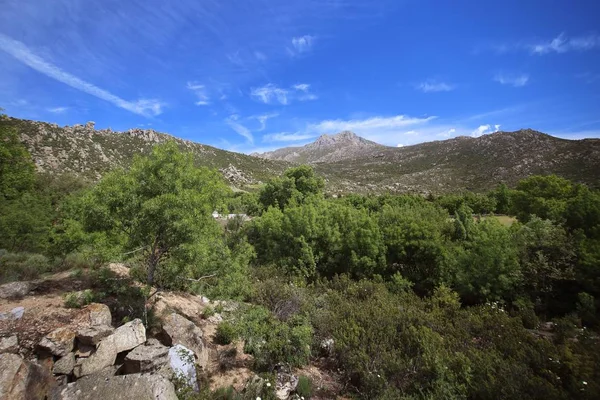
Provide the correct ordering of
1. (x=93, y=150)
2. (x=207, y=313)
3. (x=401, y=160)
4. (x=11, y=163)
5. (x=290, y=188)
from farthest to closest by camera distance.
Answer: (x=401, y=160) < (x=93, y=150) < (x=290, y=188) < (x=207, y=313) < (x=11, y=163)

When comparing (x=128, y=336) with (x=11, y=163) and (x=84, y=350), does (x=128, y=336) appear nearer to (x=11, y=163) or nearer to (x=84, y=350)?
(x=84, y=350)

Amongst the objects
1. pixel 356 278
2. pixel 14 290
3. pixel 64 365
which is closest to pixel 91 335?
pixel 64 365

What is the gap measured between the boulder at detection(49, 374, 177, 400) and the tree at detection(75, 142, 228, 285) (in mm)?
3139

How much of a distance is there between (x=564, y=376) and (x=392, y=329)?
4775mm

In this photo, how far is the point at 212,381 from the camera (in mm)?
8430

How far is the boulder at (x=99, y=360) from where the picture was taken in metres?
6.61

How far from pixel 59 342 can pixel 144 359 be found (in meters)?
2.08

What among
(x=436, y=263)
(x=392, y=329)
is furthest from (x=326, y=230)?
(x=392, y=329)

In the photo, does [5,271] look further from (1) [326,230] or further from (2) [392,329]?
(1) [326,230]

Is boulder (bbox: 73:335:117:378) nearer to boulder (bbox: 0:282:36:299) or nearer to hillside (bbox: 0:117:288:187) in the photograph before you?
boulder (bbox: 0:282:36:299)

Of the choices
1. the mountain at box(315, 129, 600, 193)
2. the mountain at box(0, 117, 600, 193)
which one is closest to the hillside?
the mountain at box(0, 117, 600, 193)

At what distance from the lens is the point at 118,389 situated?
19.5 feet

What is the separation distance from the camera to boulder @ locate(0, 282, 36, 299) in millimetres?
8570

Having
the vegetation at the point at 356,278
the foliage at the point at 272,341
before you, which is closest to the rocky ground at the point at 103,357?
the foliage at the point at 272,341
